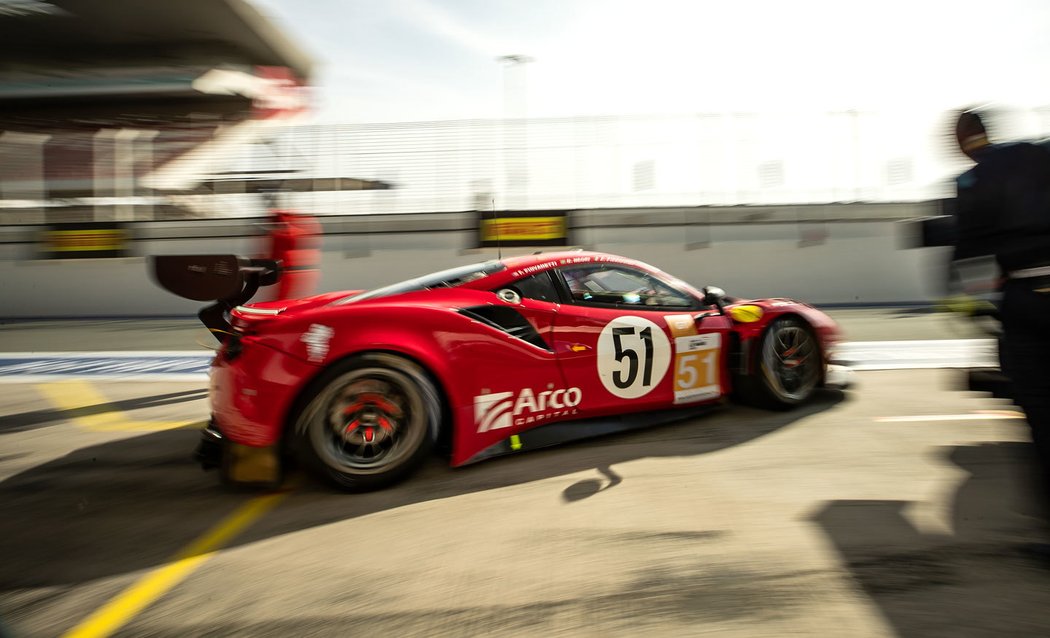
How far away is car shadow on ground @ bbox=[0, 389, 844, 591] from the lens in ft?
8.58

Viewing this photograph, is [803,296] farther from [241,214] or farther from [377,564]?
[377,564]

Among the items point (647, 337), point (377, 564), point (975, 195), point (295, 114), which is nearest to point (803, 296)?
point (295, 114)

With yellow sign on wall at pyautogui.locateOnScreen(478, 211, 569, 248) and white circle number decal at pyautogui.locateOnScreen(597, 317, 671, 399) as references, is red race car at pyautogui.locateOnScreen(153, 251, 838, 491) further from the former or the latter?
yellow sign on wall at pyautogui.locateOnScreen(478, 211, 569, 248)

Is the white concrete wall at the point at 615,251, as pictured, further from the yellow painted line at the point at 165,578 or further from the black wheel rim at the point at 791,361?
the yellow painted line at the point at 165,578

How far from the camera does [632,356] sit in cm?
385

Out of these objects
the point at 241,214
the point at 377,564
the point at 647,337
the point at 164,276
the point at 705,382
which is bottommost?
the point at 377,564

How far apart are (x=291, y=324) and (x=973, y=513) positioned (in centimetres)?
303

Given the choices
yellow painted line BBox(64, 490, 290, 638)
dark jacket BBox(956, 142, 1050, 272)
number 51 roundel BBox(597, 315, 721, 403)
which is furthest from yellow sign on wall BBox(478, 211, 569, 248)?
dark jacket BBox(956, 142, 1050, 272)

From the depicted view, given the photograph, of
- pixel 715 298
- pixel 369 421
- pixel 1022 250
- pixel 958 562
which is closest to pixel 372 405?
pixel 369 421

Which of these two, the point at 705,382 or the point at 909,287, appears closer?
the point at 705,382

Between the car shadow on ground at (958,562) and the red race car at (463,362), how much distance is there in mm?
1349

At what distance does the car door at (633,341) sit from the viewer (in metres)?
3.72

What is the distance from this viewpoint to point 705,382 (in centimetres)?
418

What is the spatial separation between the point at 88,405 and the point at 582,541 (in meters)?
4.81
